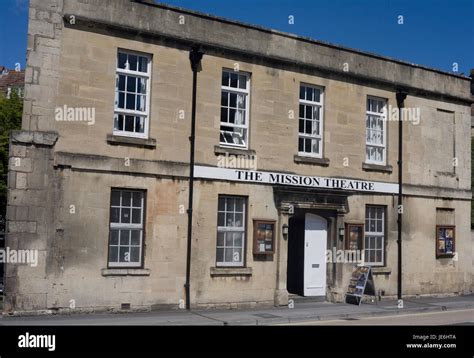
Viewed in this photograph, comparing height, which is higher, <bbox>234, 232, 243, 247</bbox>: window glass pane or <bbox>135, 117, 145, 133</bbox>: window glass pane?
<bbox>135, 117, 145, 133</bbox>: window glass pane

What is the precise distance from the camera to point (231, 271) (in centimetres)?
1695

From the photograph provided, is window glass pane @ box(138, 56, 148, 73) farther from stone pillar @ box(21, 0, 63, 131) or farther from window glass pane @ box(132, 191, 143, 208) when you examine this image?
window glass pane @ box(132, 191, 143, 208)

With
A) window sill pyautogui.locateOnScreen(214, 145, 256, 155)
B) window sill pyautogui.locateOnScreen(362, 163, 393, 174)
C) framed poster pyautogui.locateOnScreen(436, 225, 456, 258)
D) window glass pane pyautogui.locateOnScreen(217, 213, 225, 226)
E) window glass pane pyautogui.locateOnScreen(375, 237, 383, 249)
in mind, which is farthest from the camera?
framed poster pyautogui.locateOnScreen(436, 225, 456, 258)

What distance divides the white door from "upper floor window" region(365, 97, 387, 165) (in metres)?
3.16

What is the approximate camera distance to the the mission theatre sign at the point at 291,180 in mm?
16844

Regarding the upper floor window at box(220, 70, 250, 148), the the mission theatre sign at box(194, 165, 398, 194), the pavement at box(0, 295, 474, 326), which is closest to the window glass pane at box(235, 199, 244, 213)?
the the mission theatre sign at box(194, 165, 398, 194)

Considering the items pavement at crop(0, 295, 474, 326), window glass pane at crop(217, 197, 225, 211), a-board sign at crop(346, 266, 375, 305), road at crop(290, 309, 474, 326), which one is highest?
window glass pane at crop(217, 197, 225, 211)

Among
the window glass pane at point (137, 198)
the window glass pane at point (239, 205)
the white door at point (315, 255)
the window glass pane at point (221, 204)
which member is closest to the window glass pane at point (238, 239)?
the window glass pane at point (239, 205)

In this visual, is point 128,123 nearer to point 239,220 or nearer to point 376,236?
point 239,220

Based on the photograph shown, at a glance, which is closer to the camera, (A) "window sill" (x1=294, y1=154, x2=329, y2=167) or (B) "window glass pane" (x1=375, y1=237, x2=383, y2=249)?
(A) "window sill" (x1=294, y1=154, x2=329, y2=167)

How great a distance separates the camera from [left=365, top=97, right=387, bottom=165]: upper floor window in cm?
2047

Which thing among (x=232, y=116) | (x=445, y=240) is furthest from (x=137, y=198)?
(x=445, y=240)

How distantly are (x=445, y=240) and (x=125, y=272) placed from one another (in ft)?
40.3
